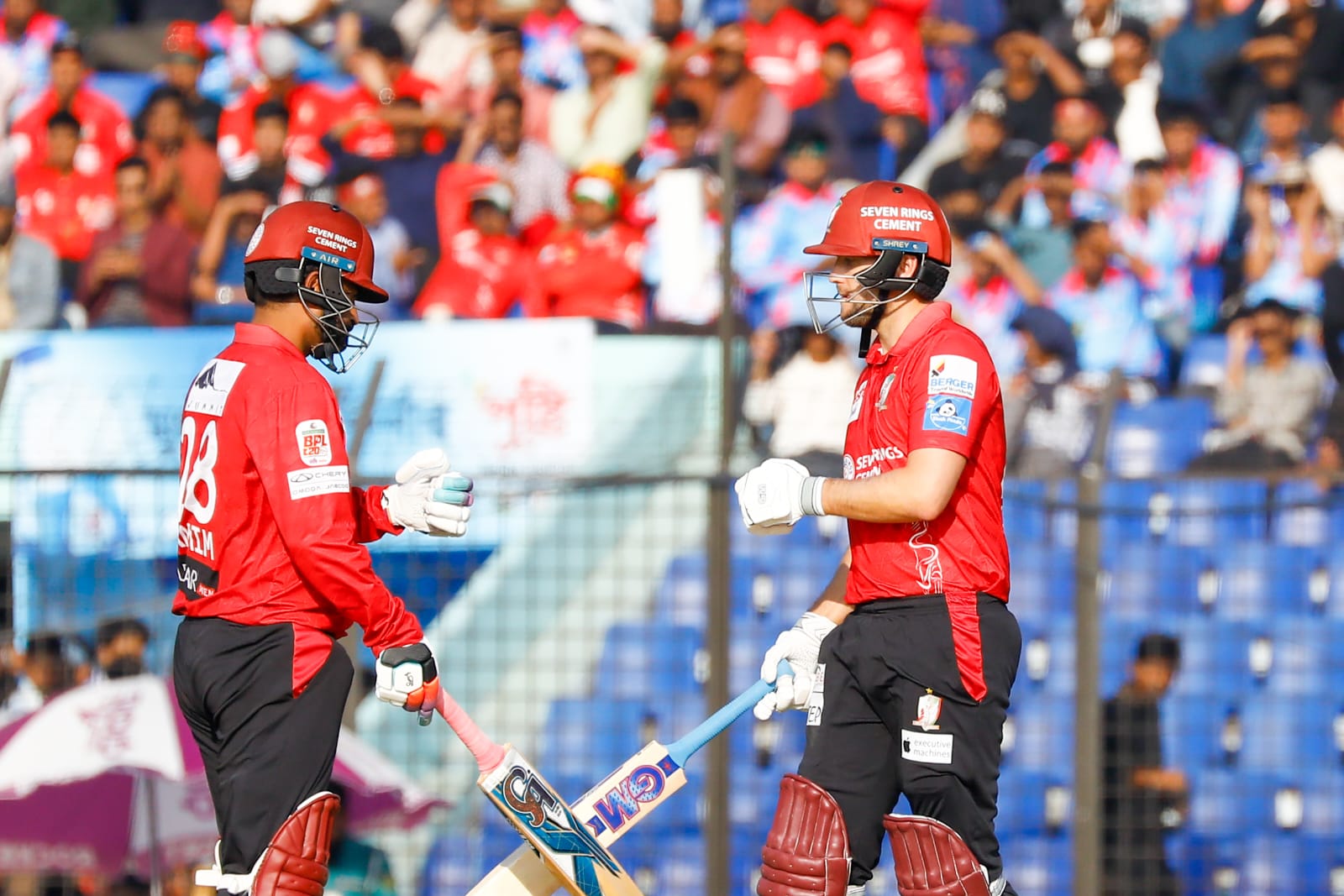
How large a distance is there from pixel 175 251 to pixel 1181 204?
5.51m

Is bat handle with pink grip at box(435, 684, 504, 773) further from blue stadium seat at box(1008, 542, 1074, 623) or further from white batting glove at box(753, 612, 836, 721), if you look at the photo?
blue stadium seat at box(1008, 542, 1074, 623)

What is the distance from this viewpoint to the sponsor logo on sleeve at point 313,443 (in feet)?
14.4

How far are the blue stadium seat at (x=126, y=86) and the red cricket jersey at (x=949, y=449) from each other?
7807 millimetres

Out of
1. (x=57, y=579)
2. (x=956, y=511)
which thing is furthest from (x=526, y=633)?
(x=956, y=511)

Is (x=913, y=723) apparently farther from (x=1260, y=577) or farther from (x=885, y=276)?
(x=1260, y=577)

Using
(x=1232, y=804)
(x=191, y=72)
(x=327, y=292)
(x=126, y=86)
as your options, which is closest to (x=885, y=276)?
(x=327, y=292)

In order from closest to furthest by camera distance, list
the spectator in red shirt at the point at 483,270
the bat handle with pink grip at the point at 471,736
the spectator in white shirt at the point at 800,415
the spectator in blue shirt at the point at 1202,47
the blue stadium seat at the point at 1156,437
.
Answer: the bat handle with pink grip at the point at 471,736
the spectator in white shirt at the point at 800,415
the blue stadium seat at the point at 1156,437
the spectator in red shirt at the point at 483,270
the spectator in blue shirt at the point at 1202,47

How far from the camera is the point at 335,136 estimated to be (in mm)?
10219

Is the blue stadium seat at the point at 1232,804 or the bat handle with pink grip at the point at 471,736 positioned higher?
the bat handle with pink grip at the point at 471,736

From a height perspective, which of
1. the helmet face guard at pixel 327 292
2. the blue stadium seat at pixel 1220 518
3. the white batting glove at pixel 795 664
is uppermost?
the helmet face guard at pixel 327 292

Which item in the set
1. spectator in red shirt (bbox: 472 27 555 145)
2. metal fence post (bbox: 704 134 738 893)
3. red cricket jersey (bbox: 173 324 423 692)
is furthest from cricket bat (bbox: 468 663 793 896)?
spectator in red shirt (bbox: 472 27 555 145)

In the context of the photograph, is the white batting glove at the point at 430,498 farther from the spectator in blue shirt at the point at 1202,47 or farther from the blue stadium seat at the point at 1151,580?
the spectator in blue shirt at the point at 1202,47

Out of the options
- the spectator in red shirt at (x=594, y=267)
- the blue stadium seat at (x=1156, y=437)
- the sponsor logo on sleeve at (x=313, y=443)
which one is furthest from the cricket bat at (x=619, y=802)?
the spectator in red shirt at (x=594, y=267)

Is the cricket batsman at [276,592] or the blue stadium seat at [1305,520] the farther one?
the blue stadium seat at [1305,520]
